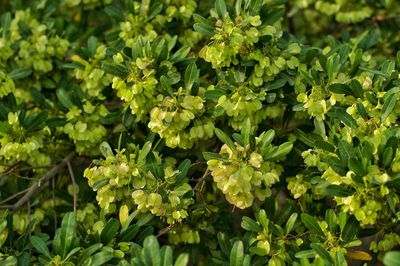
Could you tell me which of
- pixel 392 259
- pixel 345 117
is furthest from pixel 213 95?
pixel 392 259

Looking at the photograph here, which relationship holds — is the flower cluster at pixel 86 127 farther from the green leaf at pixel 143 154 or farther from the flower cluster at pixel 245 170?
the flower cluster at pixel 245 170

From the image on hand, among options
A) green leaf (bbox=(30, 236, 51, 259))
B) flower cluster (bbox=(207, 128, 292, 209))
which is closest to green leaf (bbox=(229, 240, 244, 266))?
flower cluster (bbox=(207, 128, 292, 209))

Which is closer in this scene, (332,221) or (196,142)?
(332,221)

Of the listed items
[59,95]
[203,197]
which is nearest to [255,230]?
[203,197]

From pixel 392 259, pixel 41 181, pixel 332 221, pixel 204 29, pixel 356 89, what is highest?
pixel 204 29

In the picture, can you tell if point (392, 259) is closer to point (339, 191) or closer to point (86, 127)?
point (339, 191)

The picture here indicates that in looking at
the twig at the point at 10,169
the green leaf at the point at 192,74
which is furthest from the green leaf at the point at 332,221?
the twig at the point at 10,169

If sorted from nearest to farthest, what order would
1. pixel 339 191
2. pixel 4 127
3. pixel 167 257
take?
1. pixel 167 257
2. pixel 339 191
3. pixel 4 127
